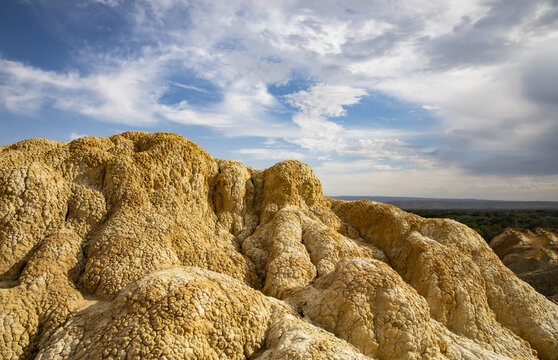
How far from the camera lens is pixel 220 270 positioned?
10.1 meters

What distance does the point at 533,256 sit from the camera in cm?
2630

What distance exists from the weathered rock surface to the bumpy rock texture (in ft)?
47.7

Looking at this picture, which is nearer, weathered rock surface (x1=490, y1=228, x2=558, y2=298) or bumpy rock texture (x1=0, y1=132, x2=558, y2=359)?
bumpy rock texture (x1=0, y1=132, x2=558, y2=359)

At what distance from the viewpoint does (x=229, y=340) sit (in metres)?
6.12

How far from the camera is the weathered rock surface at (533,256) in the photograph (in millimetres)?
23250

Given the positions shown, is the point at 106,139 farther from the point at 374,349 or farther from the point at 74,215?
the point at 374,349

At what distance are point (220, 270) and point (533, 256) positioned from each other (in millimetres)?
26867

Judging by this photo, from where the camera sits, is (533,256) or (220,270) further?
(533,256)

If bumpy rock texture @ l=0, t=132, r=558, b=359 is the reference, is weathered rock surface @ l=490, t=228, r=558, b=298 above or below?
below

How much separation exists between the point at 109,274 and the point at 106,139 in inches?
239

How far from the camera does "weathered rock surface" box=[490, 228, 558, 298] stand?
23250 mm

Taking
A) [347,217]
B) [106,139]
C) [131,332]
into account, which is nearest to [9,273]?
[131,332]

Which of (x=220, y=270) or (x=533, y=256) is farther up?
(x=220, y=270)

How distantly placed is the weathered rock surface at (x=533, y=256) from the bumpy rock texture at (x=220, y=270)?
14.5 m
